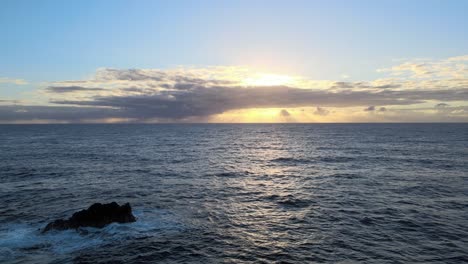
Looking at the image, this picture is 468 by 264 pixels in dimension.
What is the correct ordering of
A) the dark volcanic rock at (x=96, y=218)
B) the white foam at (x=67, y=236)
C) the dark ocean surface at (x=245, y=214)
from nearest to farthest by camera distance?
1. the dark ocean surface at (x=245, y=214)
2. the white foam at (x=67, y=236)
3. the dark volcanic rock at (x=96, y=218)

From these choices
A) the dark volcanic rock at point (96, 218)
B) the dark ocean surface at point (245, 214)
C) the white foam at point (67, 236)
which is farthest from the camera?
the dark volcanic rock at point (96, 218)

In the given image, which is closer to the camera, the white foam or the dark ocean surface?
the dark ocean surface

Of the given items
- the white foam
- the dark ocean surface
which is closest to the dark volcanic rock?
the white foam

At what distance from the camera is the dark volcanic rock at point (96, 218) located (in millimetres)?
25234

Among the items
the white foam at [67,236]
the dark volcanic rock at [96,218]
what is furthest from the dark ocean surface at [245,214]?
the dark volcanic rock at [96,218]

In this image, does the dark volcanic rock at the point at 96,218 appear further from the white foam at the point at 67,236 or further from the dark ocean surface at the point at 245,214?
the dark ocean surface at the point at 245,214

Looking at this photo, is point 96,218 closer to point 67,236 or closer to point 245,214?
point 67,236

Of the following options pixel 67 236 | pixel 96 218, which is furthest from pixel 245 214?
pixel 67 236

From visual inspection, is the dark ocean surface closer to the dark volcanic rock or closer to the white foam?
the white foam

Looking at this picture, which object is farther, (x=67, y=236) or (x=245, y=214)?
(x=245, y=214)

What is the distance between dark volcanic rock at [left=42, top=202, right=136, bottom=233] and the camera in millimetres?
25234

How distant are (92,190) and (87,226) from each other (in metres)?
15.4

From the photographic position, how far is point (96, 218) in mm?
26234

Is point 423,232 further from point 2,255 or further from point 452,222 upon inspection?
point 2,255
